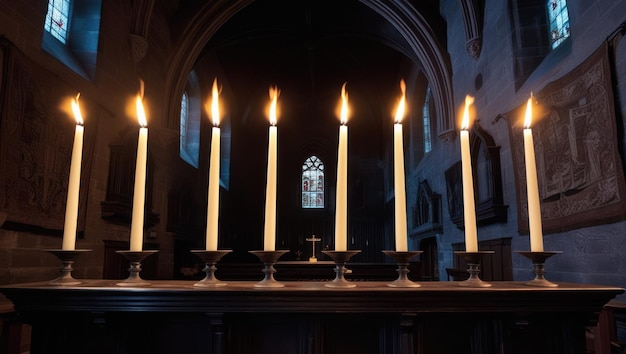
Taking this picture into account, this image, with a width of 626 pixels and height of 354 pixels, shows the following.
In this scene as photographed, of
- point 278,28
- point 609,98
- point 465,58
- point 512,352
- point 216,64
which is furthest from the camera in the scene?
point 216,64

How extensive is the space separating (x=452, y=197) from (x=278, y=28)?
21.7 ft

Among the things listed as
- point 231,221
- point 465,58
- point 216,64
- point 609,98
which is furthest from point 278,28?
point 609,98

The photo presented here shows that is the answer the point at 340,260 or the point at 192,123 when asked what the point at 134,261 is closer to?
the point at 340,260

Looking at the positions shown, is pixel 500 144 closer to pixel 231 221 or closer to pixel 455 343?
pixel 455 343

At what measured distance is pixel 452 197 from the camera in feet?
26.9

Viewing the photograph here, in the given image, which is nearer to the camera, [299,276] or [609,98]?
[609,98]

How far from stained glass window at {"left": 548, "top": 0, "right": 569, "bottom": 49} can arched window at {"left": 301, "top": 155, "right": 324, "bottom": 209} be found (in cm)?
1250

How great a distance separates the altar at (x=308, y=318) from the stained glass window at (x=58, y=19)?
5.50 metres

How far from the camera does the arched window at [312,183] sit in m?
17.8

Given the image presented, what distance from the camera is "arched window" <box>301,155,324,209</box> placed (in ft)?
58.2

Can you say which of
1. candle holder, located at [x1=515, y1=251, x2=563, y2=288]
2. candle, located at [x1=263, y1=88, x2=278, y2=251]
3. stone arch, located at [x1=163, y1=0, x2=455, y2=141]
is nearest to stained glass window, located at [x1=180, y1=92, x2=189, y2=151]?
stone arch, located at [x1=163, y1=0, x2=455, y2=141]

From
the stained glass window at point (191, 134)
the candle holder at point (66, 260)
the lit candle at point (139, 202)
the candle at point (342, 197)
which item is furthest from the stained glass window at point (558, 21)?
the stained glass window at point (191, 134)

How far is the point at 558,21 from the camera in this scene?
5676 mm

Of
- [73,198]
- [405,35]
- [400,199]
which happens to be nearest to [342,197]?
[400,199]
